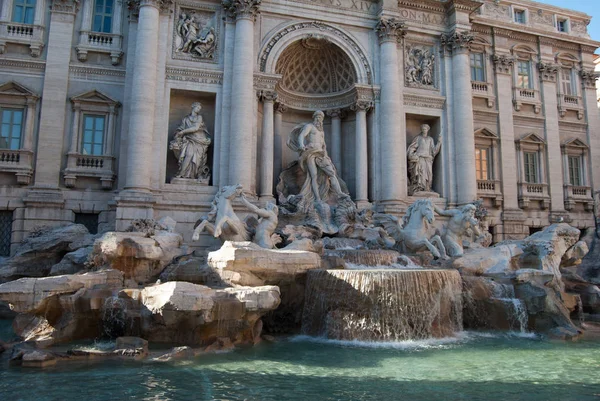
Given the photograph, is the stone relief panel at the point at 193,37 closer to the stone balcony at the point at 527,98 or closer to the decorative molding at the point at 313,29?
the decorative molding at the point at 313,29

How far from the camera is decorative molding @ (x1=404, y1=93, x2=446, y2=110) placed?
1945 centimetres

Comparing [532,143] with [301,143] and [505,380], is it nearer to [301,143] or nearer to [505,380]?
[301,143]

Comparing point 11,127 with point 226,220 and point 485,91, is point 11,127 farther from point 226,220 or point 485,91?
point 485,91

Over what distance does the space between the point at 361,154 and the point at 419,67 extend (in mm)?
4879

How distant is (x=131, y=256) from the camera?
1152 cm

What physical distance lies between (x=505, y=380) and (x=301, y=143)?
11598mm

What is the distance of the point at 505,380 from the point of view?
7.13m

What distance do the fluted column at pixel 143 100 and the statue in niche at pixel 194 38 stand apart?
994 millimetres

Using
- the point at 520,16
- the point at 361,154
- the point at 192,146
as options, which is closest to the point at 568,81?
the point at 520,16

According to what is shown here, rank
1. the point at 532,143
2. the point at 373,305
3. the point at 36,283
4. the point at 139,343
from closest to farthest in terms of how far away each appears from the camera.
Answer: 1. the point at 139,343
2. the point at 36,283
3. the point at 373,305
4. the point at 532,143

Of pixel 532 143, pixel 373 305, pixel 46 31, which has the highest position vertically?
pixel 46 31

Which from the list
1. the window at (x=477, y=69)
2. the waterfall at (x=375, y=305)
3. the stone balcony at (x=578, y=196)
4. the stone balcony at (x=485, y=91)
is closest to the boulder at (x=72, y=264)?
the waterfall at (x=375, y=305)

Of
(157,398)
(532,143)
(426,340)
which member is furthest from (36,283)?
(532,143)

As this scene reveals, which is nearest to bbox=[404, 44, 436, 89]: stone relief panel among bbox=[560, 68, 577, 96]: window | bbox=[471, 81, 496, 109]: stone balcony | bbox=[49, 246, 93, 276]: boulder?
bbox=[471, 81, 496, 109]: stone balcony
